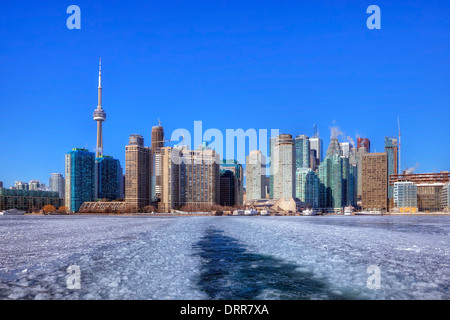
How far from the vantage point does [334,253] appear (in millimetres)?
29719

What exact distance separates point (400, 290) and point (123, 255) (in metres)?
19.7

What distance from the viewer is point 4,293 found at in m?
16.8

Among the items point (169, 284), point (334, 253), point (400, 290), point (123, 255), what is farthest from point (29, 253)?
point (400, 290)

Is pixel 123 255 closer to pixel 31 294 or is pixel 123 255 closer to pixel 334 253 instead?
pixel 31 294

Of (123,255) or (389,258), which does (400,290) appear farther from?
(123,255)

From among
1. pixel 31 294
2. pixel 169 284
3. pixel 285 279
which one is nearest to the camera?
pixel 31 294

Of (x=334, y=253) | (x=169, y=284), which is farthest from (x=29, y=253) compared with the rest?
(x=334, y=253)
